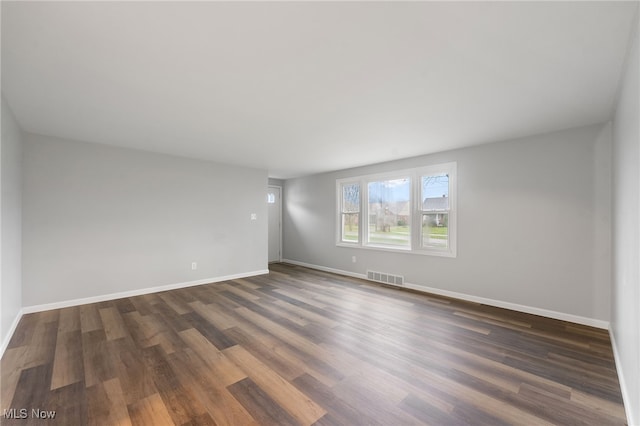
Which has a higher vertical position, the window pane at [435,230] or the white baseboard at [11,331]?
the window pane at [435,230]

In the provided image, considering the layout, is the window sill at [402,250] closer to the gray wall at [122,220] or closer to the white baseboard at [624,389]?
the white baseboard at [624,389]

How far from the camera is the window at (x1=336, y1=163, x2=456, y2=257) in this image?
4453 millimetres

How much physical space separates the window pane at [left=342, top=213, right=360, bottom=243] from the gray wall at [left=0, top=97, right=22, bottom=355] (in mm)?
5104

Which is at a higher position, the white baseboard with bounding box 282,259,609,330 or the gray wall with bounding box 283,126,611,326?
the gray wall with bounding box 283,126,611,326

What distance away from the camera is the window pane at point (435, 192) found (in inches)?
176

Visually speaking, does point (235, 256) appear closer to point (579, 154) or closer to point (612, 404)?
point (612, 404)

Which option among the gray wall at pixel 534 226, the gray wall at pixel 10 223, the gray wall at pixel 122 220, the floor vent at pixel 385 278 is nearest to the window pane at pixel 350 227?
the floor vent at pixel 385 278

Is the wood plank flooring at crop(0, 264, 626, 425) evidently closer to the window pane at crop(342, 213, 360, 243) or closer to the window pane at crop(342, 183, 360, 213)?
the window pane at crop(342, 213, 360, 243)

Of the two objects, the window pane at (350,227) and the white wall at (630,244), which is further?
the window pane at (350,227)

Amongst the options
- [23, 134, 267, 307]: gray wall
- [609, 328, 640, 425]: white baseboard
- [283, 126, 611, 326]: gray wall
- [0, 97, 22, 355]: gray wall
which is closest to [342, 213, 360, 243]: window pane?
[283, 126, 611, 326]: gray wall

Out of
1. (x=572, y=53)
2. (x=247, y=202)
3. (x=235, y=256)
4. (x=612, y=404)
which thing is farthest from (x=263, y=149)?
(x=612, y=404)

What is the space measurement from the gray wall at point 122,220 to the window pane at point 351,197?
2.17 m

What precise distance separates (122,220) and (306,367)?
12.8 feet

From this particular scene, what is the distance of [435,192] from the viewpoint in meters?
4.58
